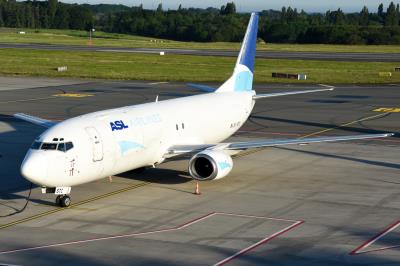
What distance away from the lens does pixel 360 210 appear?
31766 millimetres

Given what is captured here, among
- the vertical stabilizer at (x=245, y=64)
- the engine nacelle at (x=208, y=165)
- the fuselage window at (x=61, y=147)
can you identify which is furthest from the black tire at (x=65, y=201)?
the vertical stabilizer at (x=245, y=64)

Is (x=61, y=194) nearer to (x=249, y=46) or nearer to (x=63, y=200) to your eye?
(x=63, y=200)

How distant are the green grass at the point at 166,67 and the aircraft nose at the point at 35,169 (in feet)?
206

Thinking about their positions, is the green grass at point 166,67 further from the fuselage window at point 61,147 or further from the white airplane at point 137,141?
the fuselage window at point 61,147

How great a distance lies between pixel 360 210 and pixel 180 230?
813cm

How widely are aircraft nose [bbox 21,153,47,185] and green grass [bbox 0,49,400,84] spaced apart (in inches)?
2476

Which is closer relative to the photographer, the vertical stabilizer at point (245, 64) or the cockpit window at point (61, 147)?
the cockpit window at point (61, 147)

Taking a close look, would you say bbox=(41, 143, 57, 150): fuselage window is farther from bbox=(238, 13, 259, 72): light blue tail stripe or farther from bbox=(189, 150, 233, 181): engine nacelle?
bbox=(238, 13, 259, 72): light blue tail stripe

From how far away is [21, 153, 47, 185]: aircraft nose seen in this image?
98.1 ft

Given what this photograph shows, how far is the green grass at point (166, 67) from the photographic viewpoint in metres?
98.4

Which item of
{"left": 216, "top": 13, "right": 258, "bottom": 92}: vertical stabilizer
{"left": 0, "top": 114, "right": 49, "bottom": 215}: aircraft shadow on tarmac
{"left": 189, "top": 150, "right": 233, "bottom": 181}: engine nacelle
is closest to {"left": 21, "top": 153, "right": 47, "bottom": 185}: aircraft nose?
{"left": 0, "top": 114, "right": 49, "bottom": 215}: aircraft shadow on tarmac

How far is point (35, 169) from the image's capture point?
29922mm

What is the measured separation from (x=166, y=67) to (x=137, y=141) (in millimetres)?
77278

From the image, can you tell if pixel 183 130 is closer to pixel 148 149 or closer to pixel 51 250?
pixel 148 149
